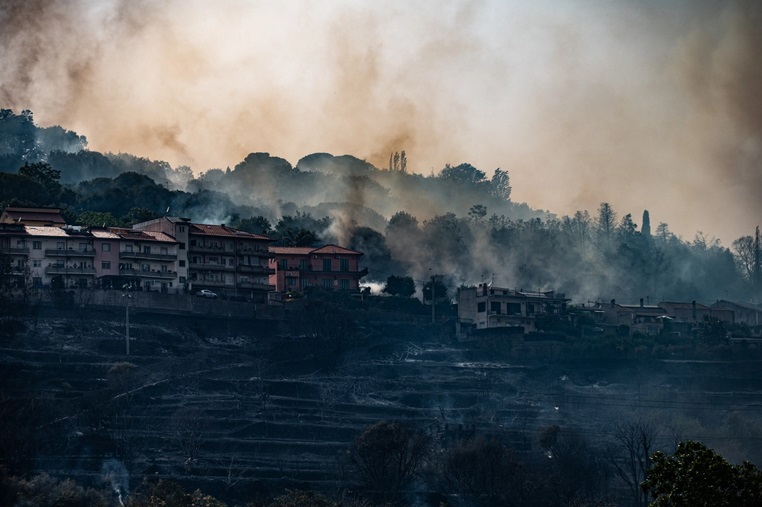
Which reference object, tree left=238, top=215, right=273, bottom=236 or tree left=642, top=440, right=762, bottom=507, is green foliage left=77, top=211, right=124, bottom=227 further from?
tree left=642, top=440, right=762, bottom=507

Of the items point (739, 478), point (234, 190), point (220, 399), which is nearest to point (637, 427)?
point (220, 399)

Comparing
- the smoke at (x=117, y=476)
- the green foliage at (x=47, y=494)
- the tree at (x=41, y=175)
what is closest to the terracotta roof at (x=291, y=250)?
the tree at (x=41, y=175)

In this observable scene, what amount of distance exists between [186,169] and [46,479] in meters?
120

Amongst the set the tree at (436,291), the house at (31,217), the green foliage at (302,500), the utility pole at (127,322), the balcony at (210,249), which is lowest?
the green foliage at (302,500)

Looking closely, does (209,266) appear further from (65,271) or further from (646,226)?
(646,226)

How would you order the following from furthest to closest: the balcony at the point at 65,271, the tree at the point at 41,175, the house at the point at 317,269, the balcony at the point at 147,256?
1. the tree at the point at 41,175
2. the house at the point at 317,269
3. the balcony at the point at 147,256
4. the balcony at the point at 65,271

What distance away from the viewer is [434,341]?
121688 mm

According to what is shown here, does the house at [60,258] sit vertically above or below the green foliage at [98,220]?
below

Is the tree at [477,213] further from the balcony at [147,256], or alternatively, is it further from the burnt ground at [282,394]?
the balcony at [147,256]

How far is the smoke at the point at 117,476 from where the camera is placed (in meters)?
84.0

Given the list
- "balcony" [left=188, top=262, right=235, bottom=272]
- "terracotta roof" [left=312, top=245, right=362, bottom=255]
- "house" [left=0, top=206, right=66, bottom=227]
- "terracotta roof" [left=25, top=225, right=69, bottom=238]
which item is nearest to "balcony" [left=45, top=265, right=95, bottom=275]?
"terracotta roof" [left=25, top=225, right=69, bottom=238]

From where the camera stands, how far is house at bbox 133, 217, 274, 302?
12012 cm

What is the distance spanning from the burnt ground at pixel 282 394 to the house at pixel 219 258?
7.26m

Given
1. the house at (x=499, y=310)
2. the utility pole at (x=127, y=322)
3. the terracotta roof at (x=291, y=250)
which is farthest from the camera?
the terracotta roof at (x=291, y=250)
